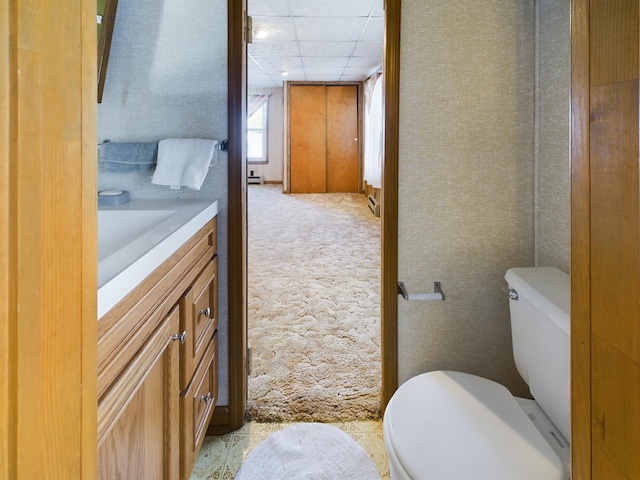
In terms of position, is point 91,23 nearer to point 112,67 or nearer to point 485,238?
point 112,67

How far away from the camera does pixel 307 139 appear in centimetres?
784

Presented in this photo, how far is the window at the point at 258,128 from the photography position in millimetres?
8516

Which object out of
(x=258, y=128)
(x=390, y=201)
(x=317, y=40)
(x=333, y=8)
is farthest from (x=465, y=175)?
(x=258, y=128)

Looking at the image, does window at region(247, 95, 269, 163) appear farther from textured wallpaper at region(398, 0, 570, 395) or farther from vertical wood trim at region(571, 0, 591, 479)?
vertical wood trim at region(571, 0, 591, 479)

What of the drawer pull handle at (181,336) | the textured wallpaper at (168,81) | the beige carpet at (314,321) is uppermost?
the textured wallpaper at (168,81)

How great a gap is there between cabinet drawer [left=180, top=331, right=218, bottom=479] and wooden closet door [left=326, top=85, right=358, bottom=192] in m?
6.48

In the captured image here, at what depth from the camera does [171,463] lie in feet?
3.48

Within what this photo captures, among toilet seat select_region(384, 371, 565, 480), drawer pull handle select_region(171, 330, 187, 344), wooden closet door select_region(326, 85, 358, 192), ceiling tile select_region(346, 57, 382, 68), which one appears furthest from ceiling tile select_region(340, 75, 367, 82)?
drawer pull handle select_region(171, 330, 187, 344)

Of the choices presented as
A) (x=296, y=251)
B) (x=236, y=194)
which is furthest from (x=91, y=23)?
(x=296, y=251)

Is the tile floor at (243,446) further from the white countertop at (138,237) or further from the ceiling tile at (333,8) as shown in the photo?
the ceiling tile at (333,8)

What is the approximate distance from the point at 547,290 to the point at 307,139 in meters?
6.94

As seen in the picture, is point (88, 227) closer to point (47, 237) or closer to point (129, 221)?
point (47, 237)

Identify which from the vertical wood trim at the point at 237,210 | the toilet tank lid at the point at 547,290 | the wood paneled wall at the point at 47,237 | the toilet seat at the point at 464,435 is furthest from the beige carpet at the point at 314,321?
the wood paneled wall at the point at 47,237

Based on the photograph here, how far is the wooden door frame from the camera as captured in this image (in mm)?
1575
